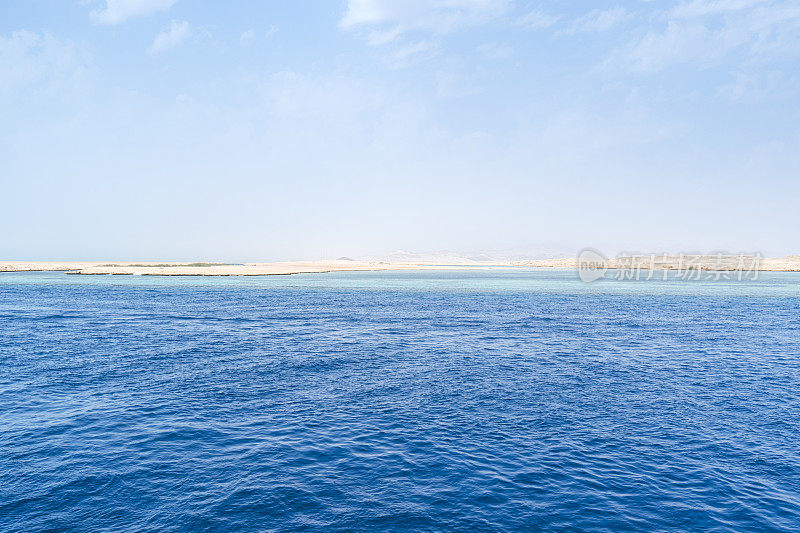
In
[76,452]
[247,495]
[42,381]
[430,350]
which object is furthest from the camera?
[430,350]

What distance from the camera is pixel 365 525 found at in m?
13.5

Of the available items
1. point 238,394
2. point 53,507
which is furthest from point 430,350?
point 53,507

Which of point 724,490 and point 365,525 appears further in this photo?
point 724,490

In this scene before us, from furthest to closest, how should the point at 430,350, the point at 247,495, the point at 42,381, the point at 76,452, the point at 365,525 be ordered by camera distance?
the point at 430,350 → the point at 42,381 → the point at 76,452 → the point at 247,495 → the point at 365,525

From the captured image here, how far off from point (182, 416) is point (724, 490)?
22.7 m

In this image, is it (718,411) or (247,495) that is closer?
(247,495)

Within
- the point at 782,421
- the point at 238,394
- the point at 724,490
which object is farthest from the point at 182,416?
the point at 782,421

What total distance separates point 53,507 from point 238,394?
11.9 meters

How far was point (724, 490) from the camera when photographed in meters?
15.7

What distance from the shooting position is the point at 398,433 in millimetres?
20422

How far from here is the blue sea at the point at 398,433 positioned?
565 inches

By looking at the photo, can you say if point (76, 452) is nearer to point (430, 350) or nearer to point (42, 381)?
point (42, 381)

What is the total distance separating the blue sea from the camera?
14.3 meters

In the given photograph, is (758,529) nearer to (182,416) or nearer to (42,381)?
(182,416)
